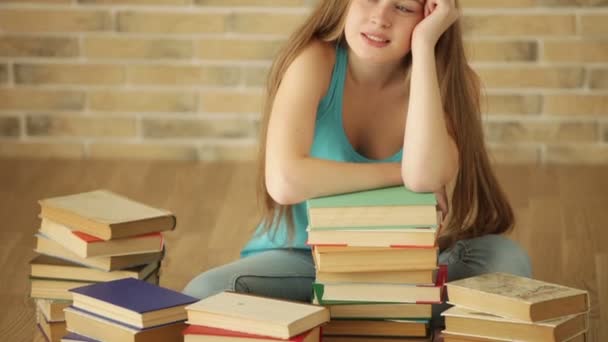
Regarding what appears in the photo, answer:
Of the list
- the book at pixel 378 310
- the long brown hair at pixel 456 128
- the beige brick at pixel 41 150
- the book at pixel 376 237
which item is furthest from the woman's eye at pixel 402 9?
the beige brick at pixel 41 150

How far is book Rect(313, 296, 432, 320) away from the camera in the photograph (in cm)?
238

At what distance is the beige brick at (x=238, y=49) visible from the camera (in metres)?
4.20

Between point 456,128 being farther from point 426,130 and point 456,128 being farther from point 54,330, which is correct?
point 54,330

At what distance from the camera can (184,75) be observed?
4.24 m

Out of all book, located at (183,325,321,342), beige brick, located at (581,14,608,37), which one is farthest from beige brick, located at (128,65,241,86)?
book, located at (183,325,321,342)

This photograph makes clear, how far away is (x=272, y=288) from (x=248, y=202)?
1282 millimetres

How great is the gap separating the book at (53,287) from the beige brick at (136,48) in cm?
173

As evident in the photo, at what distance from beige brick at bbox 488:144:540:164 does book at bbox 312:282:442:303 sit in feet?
6.38

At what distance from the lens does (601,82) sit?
4.16 metres

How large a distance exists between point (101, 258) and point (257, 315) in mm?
516

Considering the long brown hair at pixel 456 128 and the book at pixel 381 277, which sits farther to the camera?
the long brown hair at pixel 456 128

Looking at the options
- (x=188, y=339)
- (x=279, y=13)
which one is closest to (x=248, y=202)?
(x=279, y=13)

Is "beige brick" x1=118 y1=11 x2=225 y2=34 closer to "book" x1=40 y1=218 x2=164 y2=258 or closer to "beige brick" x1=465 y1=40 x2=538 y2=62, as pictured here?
"beige brick" x1=465 y1=40 x2=538 y2=62

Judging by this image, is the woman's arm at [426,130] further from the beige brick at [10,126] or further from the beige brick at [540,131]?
the beige brick at [10,126]
